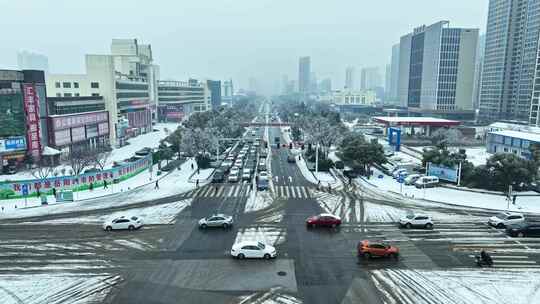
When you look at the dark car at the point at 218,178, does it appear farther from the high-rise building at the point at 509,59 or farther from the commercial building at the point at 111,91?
the high-rise building at the point at 509,59

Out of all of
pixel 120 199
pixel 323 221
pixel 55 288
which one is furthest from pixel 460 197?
pixel 55 288

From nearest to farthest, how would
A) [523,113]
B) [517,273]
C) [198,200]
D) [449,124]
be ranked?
[517,273]
[198,200]
[449,124]
[523,113]

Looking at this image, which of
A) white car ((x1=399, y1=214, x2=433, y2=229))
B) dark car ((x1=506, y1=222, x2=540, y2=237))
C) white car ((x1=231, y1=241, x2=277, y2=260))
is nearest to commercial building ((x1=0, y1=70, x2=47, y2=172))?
white car ((x1=231, y1=241, x2=277, y2=260))

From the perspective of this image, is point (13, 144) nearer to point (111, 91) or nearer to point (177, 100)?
point (111, 91)

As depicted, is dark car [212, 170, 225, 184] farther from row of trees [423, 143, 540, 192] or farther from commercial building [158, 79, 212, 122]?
commercial building [158, 79, 212, 122]

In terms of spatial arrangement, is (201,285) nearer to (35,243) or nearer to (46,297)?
(46,297)

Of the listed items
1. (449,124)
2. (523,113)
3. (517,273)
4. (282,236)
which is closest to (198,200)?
(282,236)
